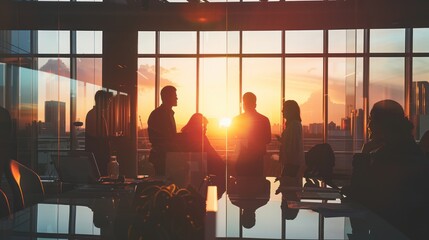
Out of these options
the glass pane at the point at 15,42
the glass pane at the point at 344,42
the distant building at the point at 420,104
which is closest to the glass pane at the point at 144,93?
the glass pane at the point at 15,42

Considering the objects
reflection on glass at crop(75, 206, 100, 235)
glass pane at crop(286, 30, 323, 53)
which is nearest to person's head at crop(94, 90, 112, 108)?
glass pane at crop(286, 30, 323, 53)

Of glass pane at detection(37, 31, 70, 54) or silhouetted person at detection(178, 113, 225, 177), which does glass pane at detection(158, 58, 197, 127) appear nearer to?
glass pane at detection(37, 31, 70, 54)

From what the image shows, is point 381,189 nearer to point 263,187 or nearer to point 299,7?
point 263,187

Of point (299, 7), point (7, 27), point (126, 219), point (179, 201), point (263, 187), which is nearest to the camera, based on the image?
point (179, 201)

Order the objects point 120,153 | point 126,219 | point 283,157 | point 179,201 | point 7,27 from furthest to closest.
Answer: point 120,153 < point 7,27 < point 283,157 < point 126,219 < point 179,201

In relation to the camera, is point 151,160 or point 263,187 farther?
point 151,160

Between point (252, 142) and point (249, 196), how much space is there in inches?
85.8

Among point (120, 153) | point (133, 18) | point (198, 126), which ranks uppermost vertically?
point (133, 18)

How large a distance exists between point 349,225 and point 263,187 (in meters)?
1.57

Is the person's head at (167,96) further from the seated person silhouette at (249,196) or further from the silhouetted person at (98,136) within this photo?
the silhouetted person at (98,136)

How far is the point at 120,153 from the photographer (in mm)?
7812

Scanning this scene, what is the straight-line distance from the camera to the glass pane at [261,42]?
35.0 ft

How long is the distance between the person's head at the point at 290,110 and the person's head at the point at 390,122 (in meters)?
2.23

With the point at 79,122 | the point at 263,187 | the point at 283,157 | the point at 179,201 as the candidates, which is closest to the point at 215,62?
the point at 79,122
